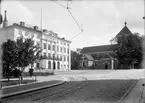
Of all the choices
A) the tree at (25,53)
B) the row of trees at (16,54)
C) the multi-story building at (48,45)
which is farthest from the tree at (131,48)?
the multi-story building at (48,45)

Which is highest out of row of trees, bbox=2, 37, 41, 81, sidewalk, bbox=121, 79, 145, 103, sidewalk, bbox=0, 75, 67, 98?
row of trees, bbox=2, 37, 41, 81

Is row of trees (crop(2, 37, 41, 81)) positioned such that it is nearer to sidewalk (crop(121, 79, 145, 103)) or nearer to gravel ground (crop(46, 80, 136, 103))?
gravel ground (crop(46, 80, 136, 103))

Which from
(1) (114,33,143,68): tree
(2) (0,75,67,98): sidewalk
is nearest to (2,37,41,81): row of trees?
(2) (0,75,67,98): sidewalk

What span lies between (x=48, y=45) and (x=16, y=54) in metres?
40.9

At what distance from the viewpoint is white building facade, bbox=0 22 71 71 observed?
48.9 meters

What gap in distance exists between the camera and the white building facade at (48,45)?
1926 inches

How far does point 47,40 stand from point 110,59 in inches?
1054

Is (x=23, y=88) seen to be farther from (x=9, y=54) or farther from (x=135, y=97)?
(x=135, y=97)

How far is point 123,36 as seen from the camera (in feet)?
133

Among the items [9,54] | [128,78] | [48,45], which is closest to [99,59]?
[48,45]

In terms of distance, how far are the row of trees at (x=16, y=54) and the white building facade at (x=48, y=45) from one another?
28139 mm

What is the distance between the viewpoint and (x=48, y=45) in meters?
59.7

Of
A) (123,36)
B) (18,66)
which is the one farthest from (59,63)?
(18,66)

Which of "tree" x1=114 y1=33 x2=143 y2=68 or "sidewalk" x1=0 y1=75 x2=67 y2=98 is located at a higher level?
"tree" x1=114 y1=33 x2=143 y2=68
